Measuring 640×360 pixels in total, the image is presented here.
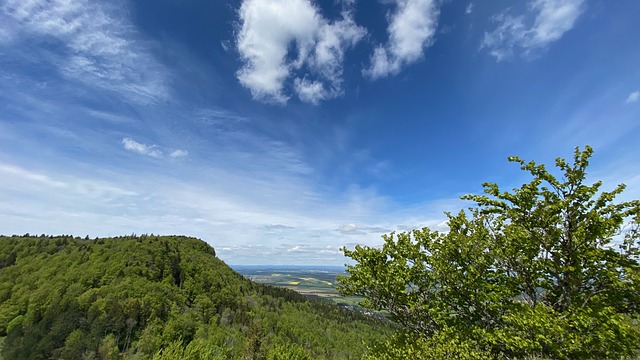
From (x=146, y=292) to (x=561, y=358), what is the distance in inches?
6814

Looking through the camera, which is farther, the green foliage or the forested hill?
the forested hill

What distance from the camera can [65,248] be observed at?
187 metres

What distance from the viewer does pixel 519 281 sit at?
17031 mm

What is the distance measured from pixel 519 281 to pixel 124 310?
534 feet

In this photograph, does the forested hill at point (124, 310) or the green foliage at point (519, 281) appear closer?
the green foliage at point (519, 281)

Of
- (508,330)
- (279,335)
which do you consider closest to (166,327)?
(279,335)

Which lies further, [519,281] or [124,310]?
[124,310]

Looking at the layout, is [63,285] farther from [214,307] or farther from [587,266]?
[587,266]

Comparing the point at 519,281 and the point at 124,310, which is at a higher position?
the point at 519,281

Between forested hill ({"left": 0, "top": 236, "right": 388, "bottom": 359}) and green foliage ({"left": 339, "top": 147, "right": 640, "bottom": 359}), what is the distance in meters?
91.9

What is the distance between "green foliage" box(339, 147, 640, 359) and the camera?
1380cm

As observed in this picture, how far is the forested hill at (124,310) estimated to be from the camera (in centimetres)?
12494

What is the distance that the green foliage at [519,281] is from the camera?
543 inches

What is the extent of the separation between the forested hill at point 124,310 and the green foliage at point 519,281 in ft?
301
